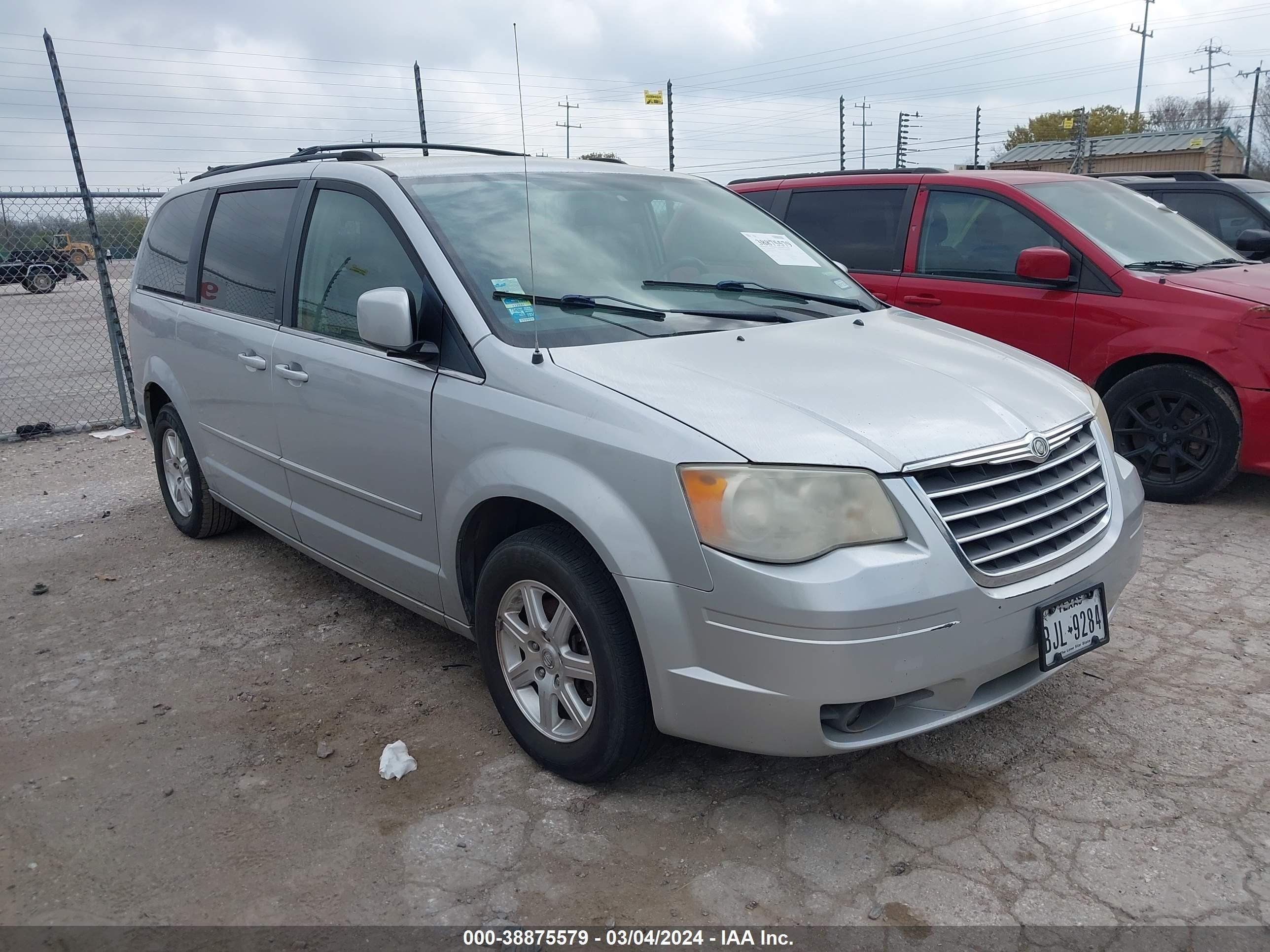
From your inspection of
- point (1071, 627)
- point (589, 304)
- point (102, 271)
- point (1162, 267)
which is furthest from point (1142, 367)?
point (102, 271)

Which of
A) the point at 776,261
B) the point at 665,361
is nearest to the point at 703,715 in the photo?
the point at 665,361

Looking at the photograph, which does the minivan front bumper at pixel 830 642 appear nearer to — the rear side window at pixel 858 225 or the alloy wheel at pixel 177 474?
the alloy wheel at pixel 177 474

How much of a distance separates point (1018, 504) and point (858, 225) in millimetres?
4236

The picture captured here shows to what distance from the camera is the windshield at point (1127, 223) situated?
18.7 feet

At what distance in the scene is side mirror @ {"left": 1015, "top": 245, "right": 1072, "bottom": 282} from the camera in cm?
549

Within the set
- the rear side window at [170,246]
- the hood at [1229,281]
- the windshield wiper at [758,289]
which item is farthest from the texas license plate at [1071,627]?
the rear side window at [170,246]

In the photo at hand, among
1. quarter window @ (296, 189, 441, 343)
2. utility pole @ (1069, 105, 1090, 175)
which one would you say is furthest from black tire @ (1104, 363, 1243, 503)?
utility pole @ (1069, 105, 1090, 175)

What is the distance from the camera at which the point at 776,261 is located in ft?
12.5

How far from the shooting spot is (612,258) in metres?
3.37

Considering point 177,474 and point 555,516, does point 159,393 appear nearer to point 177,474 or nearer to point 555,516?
point 177,474

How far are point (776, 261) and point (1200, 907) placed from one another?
2.48m

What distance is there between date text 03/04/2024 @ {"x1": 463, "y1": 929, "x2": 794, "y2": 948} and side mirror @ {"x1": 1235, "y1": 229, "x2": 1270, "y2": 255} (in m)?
6.30

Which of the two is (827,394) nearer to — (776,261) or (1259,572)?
(776,261)

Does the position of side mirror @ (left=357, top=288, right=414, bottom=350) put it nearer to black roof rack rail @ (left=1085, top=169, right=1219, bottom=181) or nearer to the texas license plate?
the texas license plate
